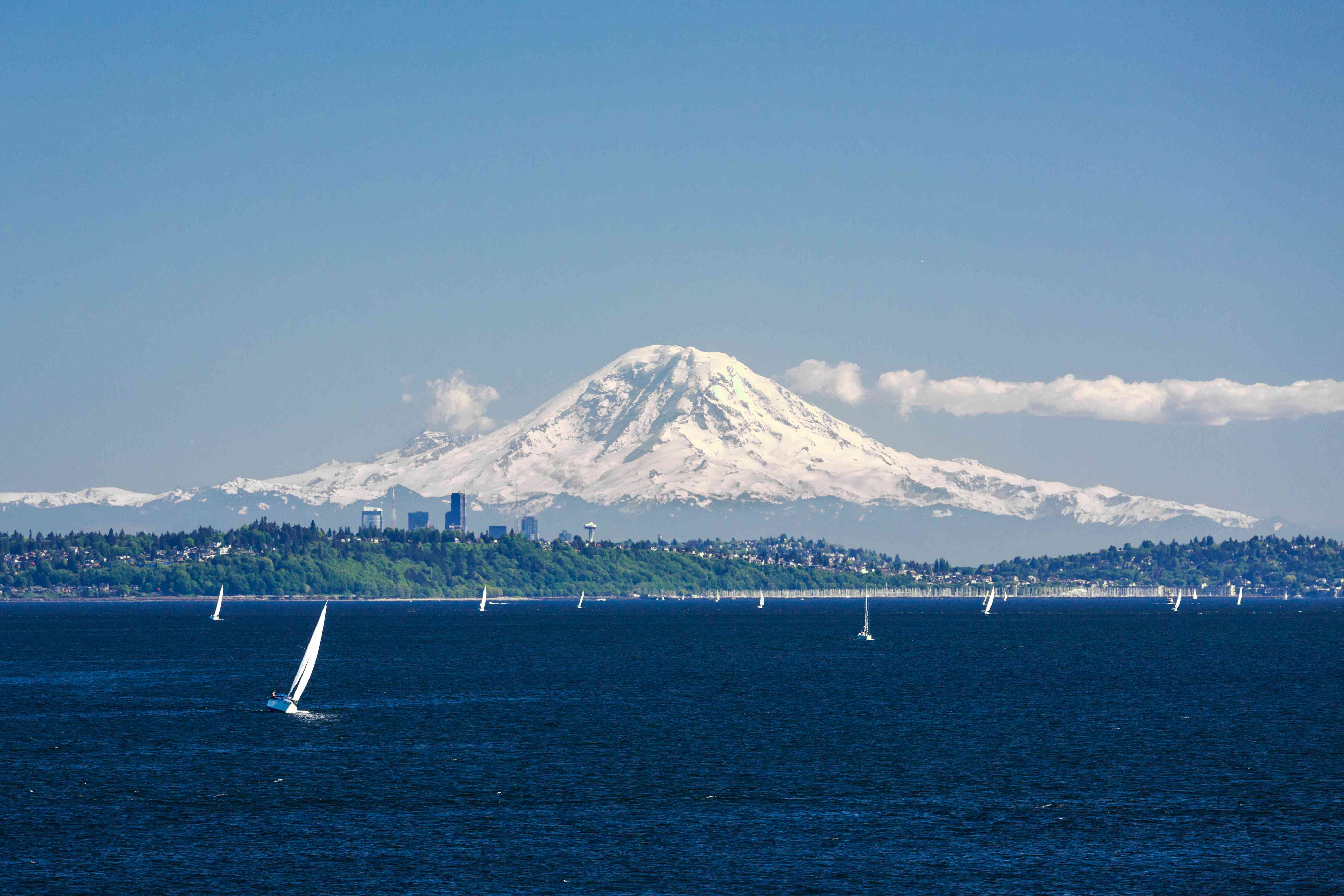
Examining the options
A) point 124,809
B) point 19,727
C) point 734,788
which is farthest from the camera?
point 19,727

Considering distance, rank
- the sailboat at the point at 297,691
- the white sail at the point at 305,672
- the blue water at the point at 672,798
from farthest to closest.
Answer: the sailboat at the point at 297,691
the white sail at the point at 305,672
the blue water at the point at 672,798

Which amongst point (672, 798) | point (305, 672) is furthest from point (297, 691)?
point (672, 798)

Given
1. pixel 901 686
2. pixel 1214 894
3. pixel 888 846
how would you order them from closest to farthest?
pixel 1214 894 → pixel 888 846 → pixel 901 686

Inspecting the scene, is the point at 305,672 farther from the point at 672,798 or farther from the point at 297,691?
the point at 672,798

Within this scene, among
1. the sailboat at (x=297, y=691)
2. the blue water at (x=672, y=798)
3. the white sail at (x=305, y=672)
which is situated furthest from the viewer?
the sailboat at (x=297, y=691)

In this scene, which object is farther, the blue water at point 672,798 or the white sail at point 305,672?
the white sail at point 305,672

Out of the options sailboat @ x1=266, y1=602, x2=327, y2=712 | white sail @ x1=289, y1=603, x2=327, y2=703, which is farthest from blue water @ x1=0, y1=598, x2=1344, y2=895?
white sail @ x1=289, y1=603, x2=327, y2=703

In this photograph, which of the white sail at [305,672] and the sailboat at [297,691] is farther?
the sailboat at [297,691]

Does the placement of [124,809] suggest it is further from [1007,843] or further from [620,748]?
[1007,843]

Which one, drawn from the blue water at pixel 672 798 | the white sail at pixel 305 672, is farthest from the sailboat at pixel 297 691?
the blue water at pixel 672 798

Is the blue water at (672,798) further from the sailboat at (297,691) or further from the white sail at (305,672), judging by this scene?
the white sail at (305,672)

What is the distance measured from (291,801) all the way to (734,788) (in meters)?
28.4

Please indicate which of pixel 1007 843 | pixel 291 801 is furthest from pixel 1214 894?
pixel 291 801

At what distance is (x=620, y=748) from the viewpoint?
130m
